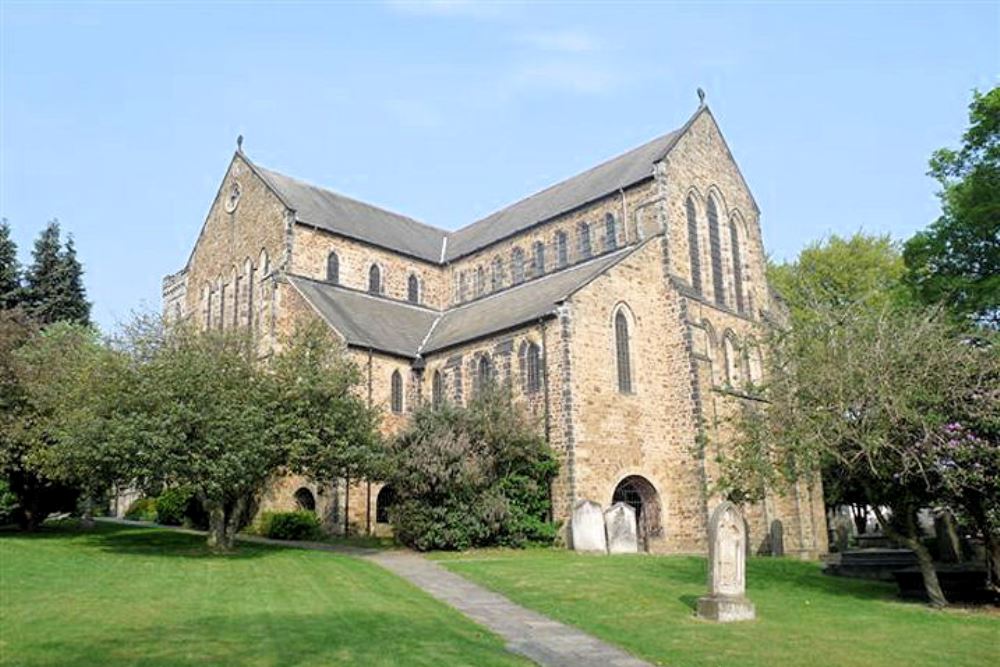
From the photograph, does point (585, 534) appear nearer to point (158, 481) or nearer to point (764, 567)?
point (764, 567)

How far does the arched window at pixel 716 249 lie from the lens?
3300 cm

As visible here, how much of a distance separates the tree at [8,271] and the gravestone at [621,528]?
102 ft

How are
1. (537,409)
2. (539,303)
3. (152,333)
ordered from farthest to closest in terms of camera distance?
(539,303) < (537,409) < (152,333)

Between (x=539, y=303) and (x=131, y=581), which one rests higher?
(x=539, y=303)

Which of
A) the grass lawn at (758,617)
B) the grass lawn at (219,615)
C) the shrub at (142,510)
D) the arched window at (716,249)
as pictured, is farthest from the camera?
the shrub at (142,510)

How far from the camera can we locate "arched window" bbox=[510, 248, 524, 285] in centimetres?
3712

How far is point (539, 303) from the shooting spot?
97.2 feet

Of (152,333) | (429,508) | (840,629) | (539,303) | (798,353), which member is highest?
(539,303)

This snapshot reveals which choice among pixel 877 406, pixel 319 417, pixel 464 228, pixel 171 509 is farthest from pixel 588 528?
pixel 464 228

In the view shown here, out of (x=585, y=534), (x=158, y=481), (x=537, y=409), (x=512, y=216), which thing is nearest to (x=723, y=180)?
(x=512, y=216)

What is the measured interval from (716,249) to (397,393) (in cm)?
1464

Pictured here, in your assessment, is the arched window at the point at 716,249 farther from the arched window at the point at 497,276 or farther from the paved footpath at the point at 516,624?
the paved footpath at the point at 516,624

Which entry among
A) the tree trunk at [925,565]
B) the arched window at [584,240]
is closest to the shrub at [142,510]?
the arched window at [584,240]

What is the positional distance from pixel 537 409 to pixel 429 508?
5482 millimetres
